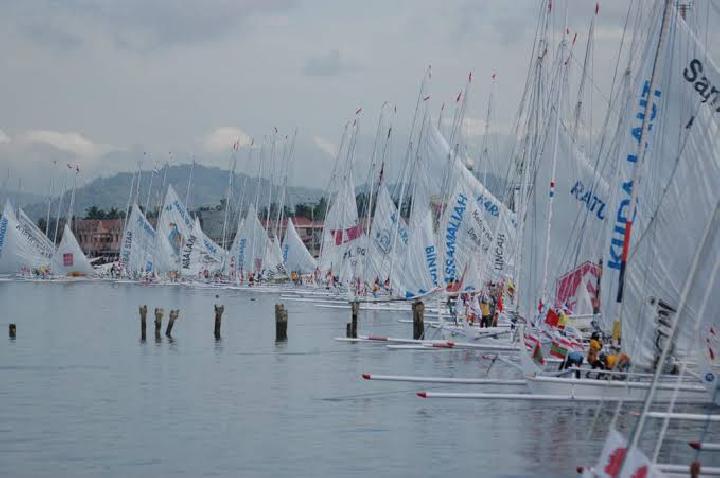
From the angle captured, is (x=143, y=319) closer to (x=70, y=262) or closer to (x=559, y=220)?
(x=559, y=220)

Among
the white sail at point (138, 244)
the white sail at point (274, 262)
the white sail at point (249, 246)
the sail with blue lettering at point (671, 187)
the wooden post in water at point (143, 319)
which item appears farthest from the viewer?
the white sail at point (138, 244)

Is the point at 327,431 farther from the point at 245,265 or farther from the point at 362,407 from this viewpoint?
the point at 245,265

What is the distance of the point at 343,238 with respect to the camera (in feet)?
268

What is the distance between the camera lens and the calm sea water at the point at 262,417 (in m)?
25.5

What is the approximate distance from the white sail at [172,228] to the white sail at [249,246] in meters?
7.98

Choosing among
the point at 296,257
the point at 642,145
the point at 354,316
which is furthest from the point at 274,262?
the point at 642,145

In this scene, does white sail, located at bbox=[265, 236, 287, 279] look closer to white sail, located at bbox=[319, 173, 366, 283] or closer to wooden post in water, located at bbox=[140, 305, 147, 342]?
white sail, located at bbox=[319, 173, 366, 283]

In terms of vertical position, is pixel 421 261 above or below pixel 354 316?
above

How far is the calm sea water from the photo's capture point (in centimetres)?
2555

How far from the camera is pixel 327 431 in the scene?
29281mm

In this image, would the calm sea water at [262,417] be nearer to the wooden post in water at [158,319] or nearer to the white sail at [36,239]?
the wooden post in water at [158,319]

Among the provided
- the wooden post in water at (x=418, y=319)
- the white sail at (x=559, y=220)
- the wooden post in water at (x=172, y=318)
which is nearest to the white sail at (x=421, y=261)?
the wooden post in water at (x=418, y=319)

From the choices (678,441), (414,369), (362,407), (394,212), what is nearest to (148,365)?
(414,369)

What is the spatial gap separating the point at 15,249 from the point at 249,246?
3770 cm
